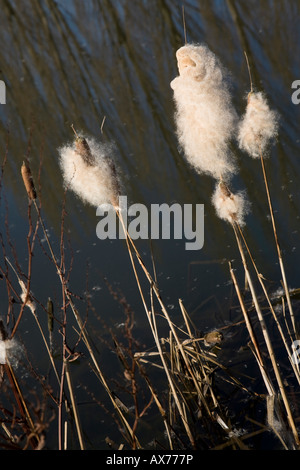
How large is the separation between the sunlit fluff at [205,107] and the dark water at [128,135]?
0.59m

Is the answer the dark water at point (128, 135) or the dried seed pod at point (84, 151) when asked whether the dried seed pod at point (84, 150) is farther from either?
the dark water at point (128, 135)

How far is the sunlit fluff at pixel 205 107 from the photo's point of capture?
188 centimetres

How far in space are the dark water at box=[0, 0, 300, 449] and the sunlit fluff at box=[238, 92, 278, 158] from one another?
2.57 ft

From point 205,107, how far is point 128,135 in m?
4.29

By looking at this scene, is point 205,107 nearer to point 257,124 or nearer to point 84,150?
point 257,124

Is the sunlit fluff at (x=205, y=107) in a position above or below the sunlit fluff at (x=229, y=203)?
above

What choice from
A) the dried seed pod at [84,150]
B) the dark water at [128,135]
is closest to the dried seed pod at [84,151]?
the dried seed pod at [84,150]

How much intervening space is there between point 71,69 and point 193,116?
6.62 m

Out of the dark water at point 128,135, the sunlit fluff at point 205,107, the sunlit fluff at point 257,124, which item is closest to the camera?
the sunlit fluff at point 205,107

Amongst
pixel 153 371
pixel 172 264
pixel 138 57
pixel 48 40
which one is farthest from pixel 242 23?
pixel 153 371

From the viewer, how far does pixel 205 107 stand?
6.20 ft

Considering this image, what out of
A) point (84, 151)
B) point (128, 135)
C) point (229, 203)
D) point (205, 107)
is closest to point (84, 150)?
point (84, 151)

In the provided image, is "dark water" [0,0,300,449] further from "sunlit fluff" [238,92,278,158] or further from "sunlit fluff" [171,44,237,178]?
"sunlit fluff" [238,92,278,158]

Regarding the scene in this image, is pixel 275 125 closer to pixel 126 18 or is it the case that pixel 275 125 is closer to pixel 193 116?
pixel 193 116
